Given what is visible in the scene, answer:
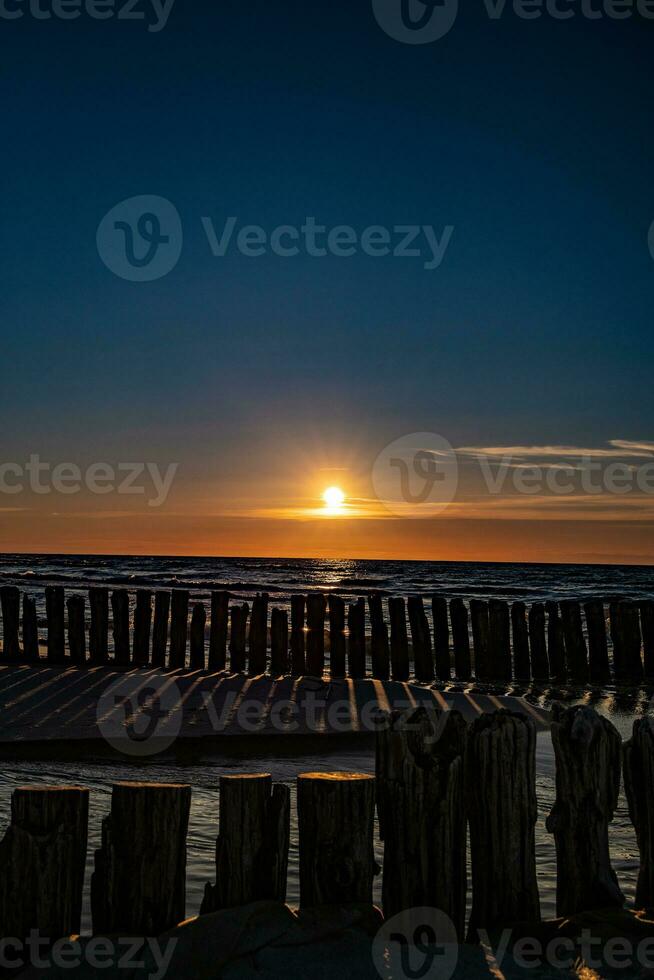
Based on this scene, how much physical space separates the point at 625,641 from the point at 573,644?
77 cm

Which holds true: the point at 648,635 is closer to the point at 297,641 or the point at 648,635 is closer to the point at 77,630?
the point at 297,641

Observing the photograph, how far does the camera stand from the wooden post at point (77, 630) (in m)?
10.9

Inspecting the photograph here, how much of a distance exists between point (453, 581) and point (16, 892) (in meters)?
48.0

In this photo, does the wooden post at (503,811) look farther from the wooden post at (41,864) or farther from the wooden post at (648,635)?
the wooden post at (648,635)

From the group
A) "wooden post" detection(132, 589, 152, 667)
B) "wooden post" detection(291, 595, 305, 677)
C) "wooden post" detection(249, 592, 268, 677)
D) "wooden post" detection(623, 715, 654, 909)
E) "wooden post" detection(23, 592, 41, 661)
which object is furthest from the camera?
"wooden post" detection(23, 592, 41, 661)

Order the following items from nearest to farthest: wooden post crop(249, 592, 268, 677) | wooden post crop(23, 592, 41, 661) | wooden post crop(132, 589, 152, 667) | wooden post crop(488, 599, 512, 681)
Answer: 1. wooden post crop(249, 592, 268, 677)
2. wooden post crop(132, 589, 152, 667)
3. wooden post crop(23, 592, 41, 661)
4. wooden post crop(488, 599, 512, 681)

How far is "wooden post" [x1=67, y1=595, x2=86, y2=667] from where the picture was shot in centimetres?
1085

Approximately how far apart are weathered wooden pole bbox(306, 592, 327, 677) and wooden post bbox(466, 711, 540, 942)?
24.4 ft

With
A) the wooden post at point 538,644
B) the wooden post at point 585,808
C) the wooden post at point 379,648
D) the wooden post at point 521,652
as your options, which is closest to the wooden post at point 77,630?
the wooden post at point 379,648

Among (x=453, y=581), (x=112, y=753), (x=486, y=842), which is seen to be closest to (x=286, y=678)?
(x=112, y=753)

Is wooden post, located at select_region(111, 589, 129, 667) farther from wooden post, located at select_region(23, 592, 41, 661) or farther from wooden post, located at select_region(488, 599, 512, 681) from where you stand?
wooden post, located at select_region(488, 599, 512, 681)

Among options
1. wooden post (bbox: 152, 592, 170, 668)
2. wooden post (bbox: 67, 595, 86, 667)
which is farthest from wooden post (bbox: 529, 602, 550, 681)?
wooden post (bbox: 67, 595, 86, 667)

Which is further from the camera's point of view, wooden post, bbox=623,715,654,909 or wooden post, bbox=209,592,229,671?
wooden post, bbox=209,592,229,671

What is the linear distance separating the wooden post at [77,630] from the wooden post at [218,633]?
5.76 feet
